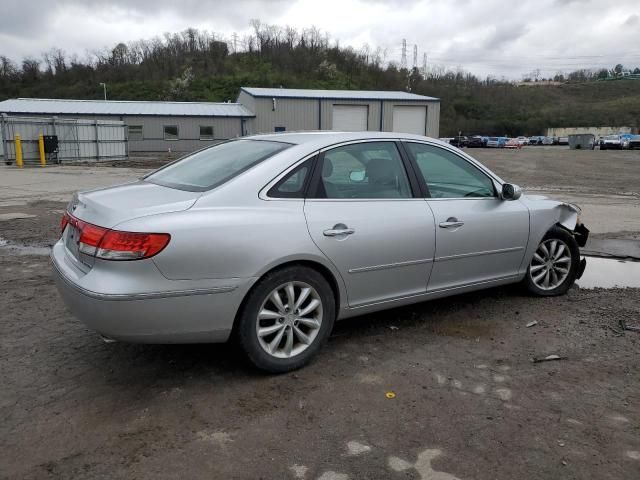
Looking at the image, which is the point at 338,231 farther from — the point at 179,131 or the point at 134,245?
the point at 179,131

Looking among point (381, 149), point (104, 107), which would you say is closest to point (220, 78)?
point (104, 107)

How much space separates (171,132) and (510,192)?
3945cm

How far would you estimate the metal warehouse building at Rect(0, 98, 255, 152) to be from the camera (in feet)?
131

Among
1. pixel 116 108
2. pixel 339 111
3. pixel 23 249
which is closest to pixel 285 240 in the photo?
pixel 23 249

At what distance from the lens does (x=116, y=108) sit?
135 feet

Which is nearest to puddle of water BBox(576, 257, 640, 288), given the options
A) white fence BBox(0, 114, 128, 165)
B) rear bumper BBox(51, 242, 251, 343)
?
rear bumper BBox(51, 242, 251, 343)

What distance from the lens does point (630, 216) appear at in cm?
1078

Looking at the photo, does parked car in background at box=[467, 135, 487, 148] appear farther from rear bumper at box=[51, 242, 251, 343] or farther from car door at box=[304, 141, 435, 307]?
rear bumper at box=[51, 242, 251, 343]

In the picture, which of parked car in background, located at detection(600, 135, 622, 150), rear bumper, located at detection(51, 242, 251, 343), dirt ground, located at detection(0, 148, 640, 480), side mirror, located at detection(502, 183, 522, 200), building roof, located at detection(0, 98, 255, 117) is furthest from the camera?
parked car in background, located at detection(600, 135, 622, 150)

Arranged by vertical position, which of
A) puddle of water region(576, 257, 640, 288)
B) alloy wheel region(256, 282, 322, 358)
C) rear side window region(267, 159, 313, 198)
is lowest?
puddle of water region(576, 257, 640, 288)

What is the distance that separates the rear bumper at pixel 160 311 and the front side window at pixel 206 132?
39.6 m

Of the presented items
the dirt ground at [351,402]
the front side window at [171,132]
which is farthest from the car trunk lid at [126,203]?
the front side window at [171,132]

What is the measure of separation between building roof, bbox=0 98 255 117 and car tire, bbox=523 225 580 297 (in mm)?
38250

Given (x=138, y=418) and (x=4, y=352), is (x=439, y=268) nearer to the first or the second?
(x=138, y=418)
